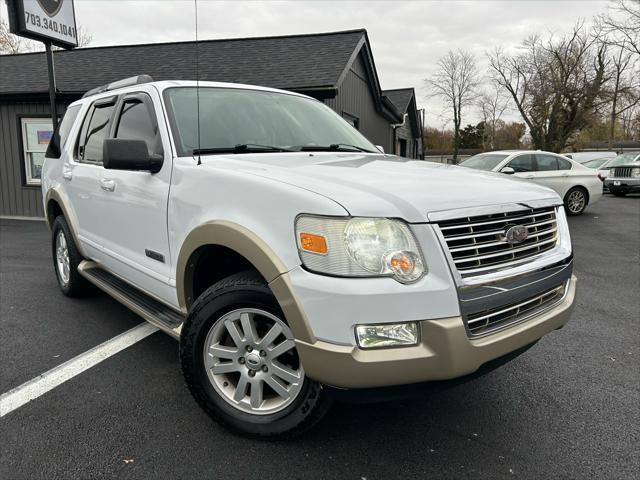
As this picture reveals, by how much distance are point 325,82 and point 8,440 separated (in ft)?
29.5

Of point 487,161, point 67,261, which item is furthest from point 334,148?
point 487,161

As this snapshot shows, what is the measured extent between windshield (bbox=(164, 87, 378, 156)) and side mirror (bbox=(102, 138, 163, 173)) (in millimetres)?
214

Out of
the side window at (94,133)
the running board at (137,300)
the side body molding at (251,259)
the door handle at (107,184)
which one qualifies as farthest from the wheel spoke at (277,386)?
the side window at (94,133)

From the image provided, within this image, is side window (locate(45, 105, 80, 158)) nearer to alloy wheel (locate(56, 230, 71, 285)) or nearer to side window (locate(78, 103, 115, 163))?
side window (locate(78, 103, 115, 163))

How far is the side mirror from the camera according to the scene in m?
2.65

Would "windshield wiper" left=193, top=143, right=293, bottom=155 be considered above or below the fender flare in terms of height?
above

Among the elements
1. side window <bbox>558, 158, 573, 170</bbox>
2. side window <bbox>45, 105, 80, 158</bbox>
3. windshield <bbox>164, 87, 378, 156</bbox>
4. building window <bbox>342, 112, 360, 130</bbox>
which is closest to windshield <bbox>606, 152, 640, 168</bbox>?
side window <bbox>558, 158, 573, 170</bbox>

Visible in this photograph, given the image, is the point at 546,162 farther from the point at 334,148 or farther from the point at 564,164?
the point at 334,148

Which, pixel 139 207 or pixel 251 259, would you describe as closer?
pixel 251 259

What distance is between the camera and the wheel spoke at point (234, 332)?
93.0 inches

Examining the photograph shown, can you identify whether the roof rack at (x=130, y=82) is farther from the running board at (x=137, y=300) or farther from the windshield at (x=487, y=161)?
the windshield at (x=487, y=161)

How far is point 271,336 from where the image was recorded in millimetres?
2273

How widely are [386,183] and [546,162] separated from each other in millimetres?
11107

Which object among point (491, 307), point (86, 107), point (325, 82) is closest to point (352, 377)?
point (491, 307)
